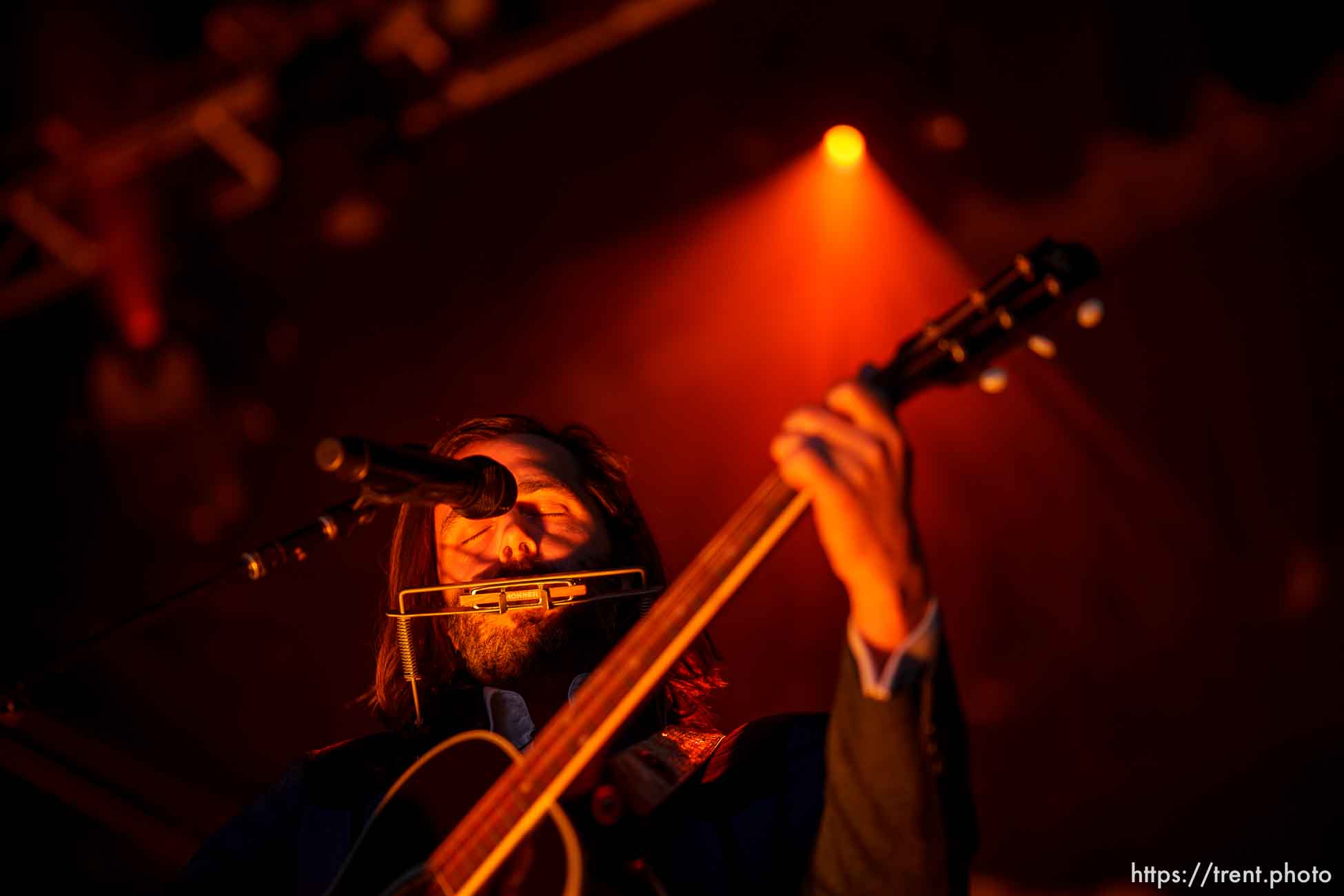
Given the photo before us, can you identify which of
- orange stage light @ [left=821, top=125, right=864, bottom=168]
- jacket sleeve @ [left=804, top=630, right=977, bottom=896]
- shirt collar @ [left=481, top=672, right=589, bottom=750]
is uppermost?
orange stage light @ [left=821, top=125, right=864, bottom=168]

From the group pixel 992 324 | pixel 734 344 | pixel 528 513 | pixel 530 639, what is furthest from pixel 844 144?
pixel 992 324

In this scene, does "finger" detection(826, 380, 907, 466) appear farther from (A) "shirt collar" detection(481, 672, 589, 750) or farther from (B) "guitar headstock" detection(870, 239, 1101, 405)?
(A) "shirt collar" detection(481, 672, 589, 750)

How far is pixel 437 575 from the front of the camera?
2418 millimetres

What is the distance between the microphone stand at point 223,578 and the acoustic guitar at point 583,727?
42 cm

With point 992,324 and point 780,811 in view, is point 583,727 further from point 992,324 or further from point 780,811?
point 992,324

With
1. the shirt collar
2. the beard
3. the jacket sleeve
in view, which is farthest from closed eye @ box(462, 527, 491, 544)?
the jacket sleeve

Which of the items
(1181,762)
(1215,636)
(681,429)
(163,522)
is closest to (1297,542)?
(1215,636)

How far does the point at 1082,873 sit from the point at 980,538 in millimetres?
1503

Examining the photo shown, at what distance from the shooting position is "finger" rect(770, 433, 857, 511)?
1.16m

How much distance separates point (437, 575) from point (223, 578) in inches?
35.3

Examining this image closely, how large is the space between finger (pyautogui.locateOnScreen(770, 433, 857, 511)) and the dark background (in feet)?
10.3

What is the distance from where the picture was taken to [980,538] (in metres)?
4.49

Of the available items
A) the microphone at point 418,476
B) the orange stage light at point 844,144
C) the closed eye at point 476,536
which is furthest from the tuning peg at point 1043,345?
the orange stage light at point 844,144

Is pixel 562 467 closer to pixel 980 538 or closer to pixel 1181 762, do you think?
pixel 980 538
